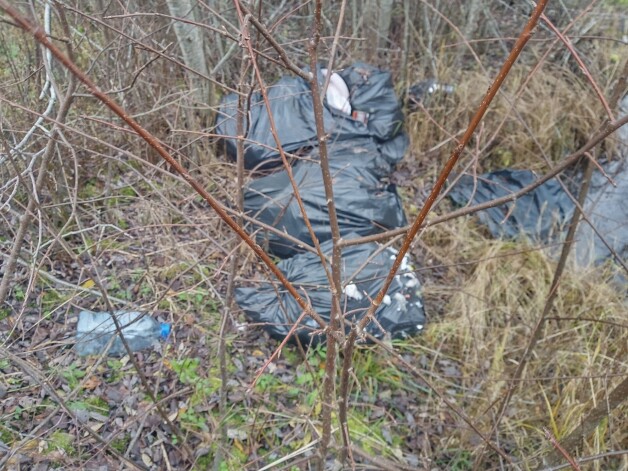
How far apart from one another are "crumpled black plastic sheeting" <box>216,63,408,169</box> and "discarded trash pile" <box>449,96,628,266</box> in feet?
2.48

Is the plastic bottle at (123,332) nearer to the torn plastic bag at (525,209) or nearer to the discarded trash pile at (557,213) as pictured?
the discarded trash pile at (557,213)

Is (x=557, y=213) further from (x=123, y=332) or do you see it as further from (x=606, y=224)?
(x=123, y=332)

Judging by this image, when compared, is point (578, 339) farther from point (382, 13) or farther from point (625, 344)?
point (382, 13)

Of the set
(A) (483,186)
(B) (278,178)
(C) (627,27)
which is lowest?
(A) (483,186)

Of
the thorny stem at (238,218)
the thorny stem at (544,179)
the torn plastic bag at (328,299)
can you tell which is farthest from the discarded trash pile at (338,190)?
the thorny stem at (544,179)

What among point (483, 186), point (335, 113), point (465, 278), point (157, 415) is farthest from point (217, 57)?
point (157, 415)

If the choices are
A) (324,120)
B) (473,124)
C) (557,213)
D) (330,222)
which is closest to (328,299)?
(330,222)

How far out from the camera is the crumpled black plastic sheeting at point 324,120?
10.8ft

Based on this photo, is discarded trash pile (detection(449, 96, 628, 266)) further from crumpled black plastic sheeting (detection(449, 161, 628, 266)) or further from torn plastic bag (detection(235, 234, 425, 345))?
torn plastic bag (detection(235, 234, 425, 345))

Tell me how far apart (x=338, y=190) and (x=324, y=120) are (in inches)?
38.1

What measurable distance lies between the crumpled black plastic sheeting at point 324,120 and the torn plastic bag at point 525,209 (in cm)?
75

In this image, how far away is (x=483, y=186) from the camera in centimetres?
359

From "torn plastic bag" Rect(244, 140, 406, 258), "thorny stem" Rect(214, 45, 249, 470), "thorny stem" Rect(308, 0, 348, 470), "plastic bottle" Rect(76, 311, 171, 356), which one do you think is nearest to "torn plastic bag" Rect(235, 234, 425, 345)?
"torn plastic bag" Rect(244, 140, 406, 258)

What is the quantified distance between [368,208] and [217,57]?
195 centimetres
